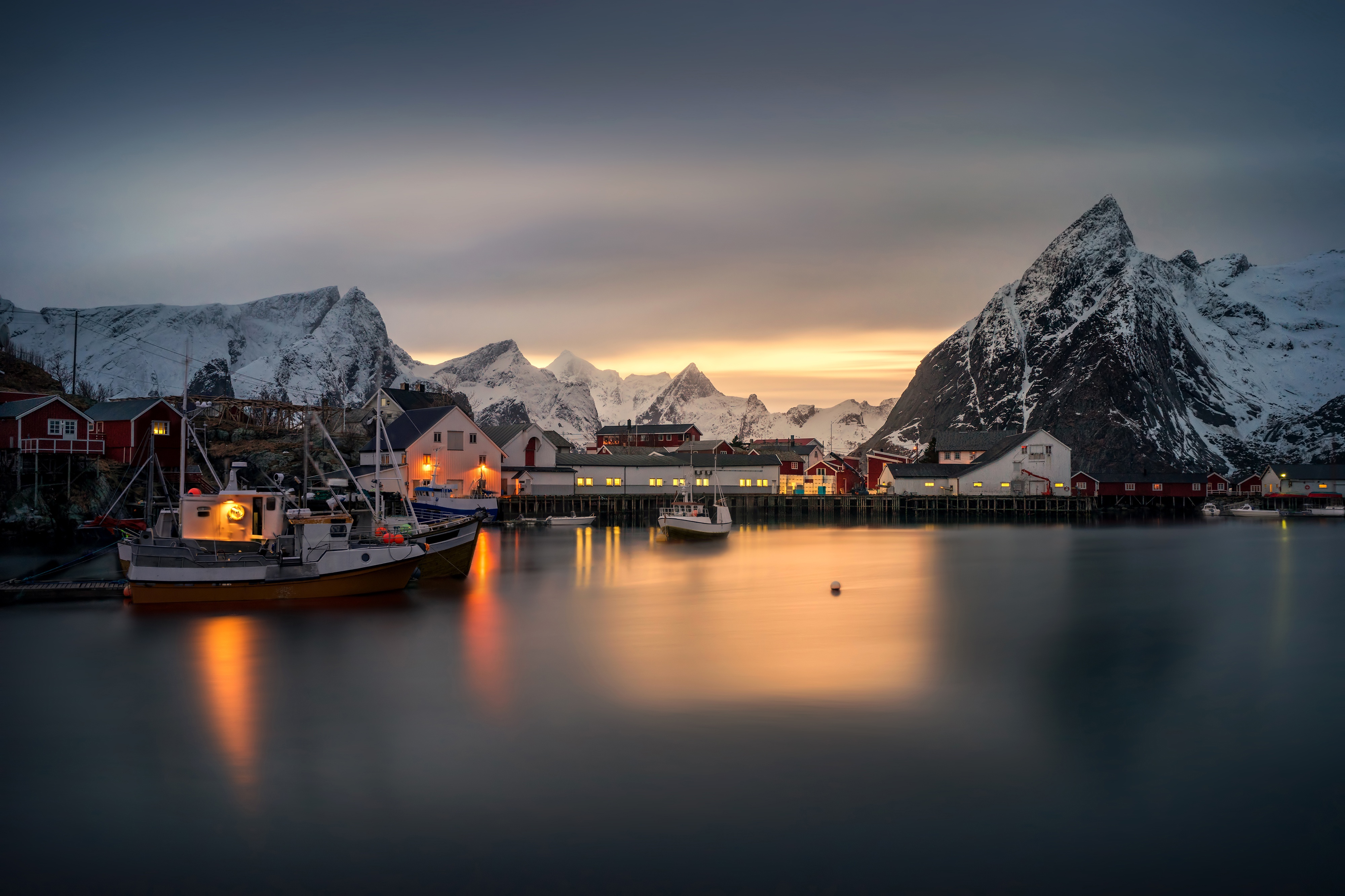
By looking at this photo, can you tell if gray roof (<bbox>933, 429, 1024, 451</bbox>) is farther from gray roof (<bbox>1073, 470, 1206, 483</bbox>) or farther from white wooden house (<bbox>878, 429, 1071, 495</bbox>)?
gray roof (<bbox>1073, 470, 1206, 483</bbox>)

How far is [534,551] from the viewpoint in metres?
48.4

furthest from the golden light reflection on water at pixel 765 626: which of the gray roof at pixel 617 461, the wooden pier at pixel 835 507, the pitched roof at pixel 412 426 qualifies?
the gray roof at pixel 617 461

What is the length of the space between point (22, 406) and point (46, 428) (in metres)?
1.62

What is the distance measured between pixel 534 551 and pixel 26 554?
22276 millimetres

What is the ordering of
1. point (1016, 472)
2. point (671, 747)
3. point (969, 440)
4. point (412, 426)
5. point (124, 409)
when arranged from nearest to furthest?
1. point (671, 747)
2. point (124, 409)
3. point (412, 426)
4. point (1016, 472)
5. point (969, 440)

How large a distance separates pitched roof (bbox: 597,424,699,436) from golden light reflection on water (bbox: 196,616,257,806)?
107 metres

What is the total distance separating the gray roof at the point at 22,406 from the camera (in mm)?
48625

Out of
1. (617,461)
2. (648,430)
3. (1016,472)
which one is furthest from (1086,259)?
(617,461)

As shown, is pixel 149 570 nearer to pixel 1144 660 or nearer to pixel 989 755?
pixel 989 755

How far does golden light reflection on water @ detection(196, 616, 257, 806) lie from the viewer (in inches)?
554

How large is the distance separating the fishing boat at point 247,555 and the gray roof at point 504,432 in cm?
4957

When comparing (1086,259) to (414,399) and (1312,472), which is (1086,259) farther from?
(414,399)

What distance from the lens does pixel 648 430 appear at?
455 feet

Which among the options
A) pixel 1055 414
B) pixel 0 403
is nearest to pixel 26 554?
pixel 0 403
